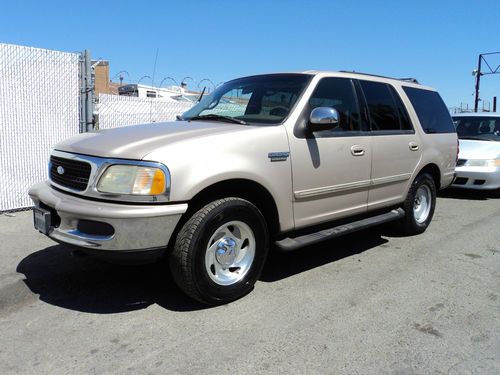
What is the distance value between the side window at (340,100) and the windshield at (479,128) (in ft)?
20.4

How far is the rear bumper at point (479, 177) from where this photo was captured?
8906 mm

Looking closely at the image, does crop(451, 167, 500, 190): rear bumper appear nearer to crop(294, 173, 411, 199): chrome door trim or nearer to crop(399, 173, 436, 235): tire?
crop(399, 173, 436, 235): tire

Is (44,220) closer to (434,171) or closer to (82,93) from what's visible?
(82,93)

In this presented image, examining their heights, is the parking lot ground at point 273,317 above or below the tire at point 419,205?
below

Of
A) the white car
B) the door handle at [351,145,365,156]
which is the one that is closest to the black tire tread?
the door handle at [351,145,365,156]

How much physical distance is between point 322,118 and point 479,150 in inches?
261

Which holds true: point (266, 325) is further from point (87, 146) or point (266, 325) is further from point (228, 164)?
point (87, 146)

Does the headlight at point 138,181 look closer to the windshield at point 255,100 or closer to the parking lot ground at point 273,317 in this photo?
the parking lot ground at point 273,317

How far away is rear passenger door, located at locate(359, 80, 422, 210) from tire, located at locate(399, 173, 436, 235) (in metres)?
0.25

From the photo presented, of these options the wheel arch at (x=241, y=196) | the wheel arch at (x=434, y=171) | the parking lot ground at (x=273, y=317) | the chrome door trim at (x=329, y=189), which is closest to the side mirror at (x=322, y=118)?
the chrome door trim at (x=329, y=189)

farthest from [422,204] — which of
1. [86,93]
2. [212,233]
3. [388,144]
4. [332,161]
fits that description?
[86,93]

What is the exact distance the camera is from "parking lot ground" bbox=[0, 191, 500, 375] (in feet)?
9.43

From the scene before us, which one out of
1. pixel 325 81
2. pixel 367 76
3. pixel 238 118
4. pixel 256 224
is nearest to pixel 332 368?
pixel 256 224

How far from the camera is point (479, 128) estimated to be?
10.1 meters
